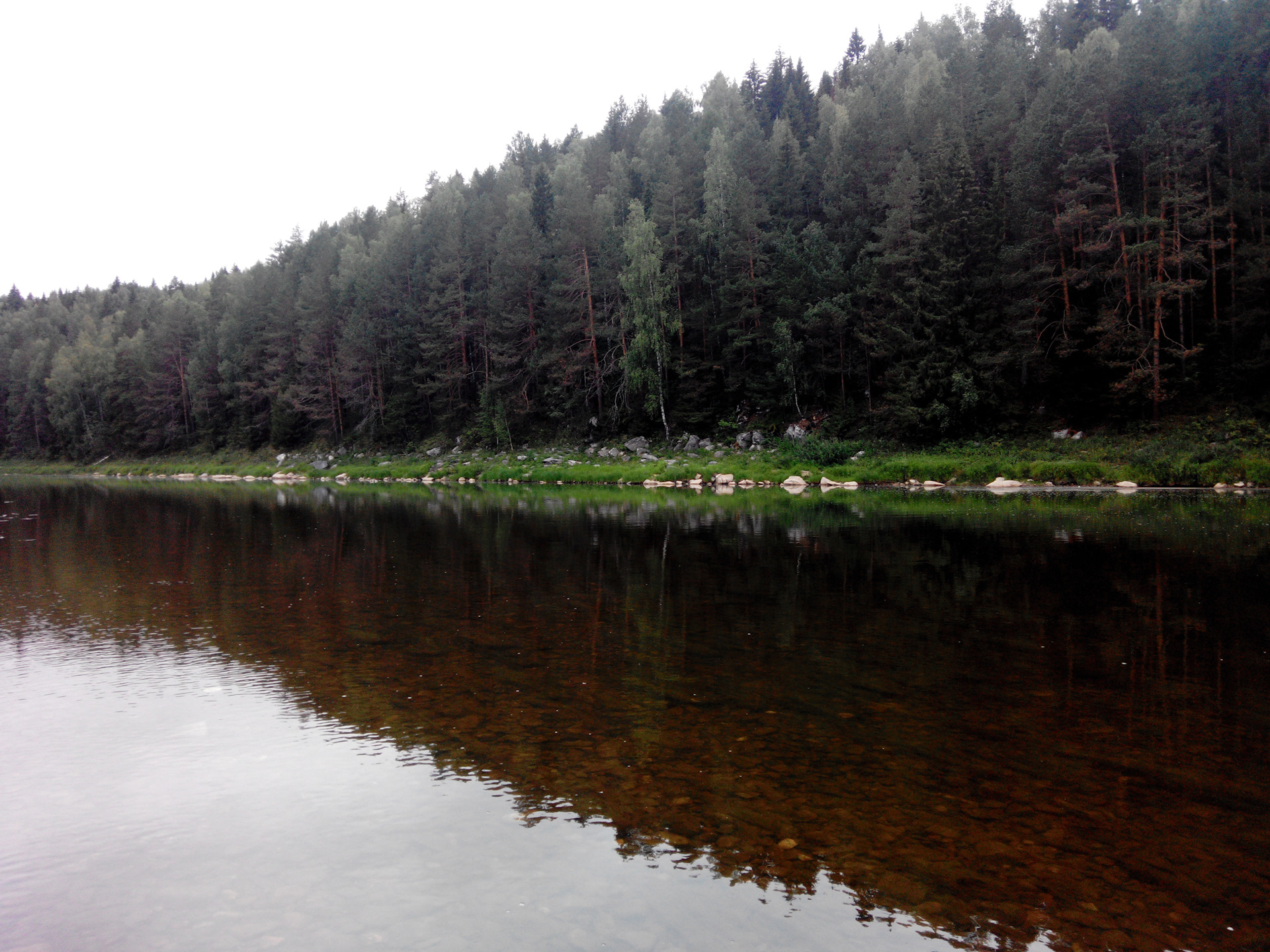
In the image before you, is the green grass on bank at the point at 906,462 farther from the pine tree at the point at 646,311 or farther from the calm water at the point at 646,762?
the calm water at the point at 646,762

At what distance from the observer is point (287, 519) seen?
28922 mm

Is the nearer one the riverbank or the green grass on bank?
the green grass on bank

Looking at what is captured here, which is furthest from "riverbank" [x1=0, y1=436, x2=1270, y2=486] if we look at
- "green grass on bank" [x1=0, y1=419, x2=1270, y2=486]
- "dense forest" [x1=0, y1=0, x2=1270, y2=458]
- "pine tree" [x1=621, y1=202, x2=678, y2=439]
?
"pine tree" [x1=621, y1=202, x2=678, y2=439]

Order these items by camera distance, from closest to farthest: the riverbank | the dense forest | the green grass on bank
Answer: the green grass on bank
the riverbank
the dense forest

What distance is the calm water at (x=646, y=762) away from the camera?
168 inches

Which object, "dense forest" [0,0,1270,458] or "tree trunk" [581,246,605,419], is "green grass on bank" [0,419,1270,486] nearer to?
"dense forest" [0,0,1270,458]

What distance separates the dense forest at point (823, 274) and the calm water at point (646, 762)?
97.7 ft

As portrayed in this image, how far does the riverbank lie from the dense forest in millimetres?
2551

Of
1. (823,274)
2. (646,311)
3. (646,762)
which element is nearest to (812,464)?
(823,274)

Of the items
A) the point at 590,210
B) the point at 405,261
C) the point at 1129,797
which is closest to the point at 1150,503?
the point at 1129,797

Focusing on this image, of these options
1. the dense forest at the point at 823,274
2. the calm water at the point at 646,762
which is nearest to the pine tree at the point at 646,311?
the dense forest at the point at 823,274

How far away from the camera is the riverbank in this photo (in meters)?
33.5

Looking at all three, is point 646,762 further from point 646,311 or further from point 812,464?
point 646,311

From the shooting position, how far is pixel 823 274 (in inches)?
1922
